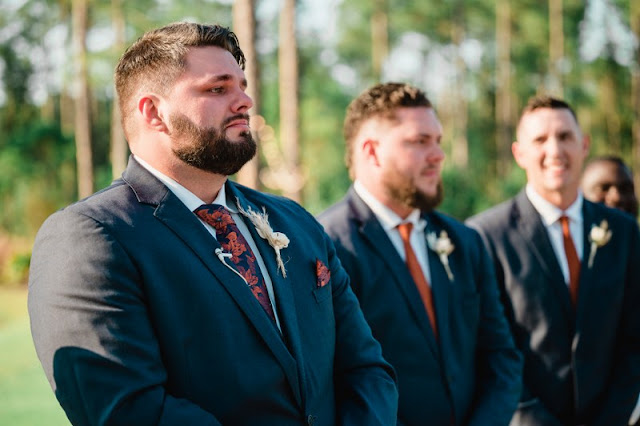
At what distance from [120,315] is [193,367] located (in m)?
0.28

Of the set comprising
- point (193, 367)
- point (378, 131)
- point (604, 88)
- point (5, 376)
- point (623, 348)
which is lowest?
point (5, 376)

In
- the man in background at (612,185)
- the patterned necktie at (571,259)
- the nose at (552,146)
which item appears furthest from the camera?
the man in background at (612,185)

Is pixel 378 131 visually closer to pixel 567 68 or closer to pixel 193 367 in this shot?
pixel 193 367

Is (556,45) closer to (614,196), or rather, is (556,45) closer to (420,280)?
(614,196)

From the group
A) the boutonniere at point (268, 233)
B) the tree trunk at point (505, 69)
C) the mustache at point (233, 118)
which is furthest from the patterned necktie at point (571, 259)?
the tree trunk at point (505, 69)

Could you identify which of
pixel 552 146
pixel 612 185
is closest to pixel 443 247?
pixel 552 146

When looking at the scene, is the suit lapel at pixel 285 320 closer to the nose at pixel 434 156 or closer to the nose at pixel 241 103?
the nose at pixel 241 103

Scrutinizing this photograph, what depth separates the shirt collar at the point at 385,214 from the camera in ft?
11.5

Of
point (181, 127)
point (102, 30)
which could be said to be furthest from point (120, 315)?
point (102, 30)

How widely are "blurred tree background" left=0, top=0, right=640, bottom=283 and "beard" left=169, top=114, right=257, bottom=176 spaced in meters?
16.6

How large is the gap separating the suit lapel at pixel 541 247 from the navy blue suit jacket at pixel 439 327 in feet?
1.48

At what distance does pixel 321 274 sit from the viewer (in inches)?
97.9

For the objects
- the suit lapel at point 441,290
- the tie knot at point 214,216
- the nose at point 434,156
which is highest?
the nose at point 434,156

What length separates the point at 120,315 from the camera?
6.32 ft
